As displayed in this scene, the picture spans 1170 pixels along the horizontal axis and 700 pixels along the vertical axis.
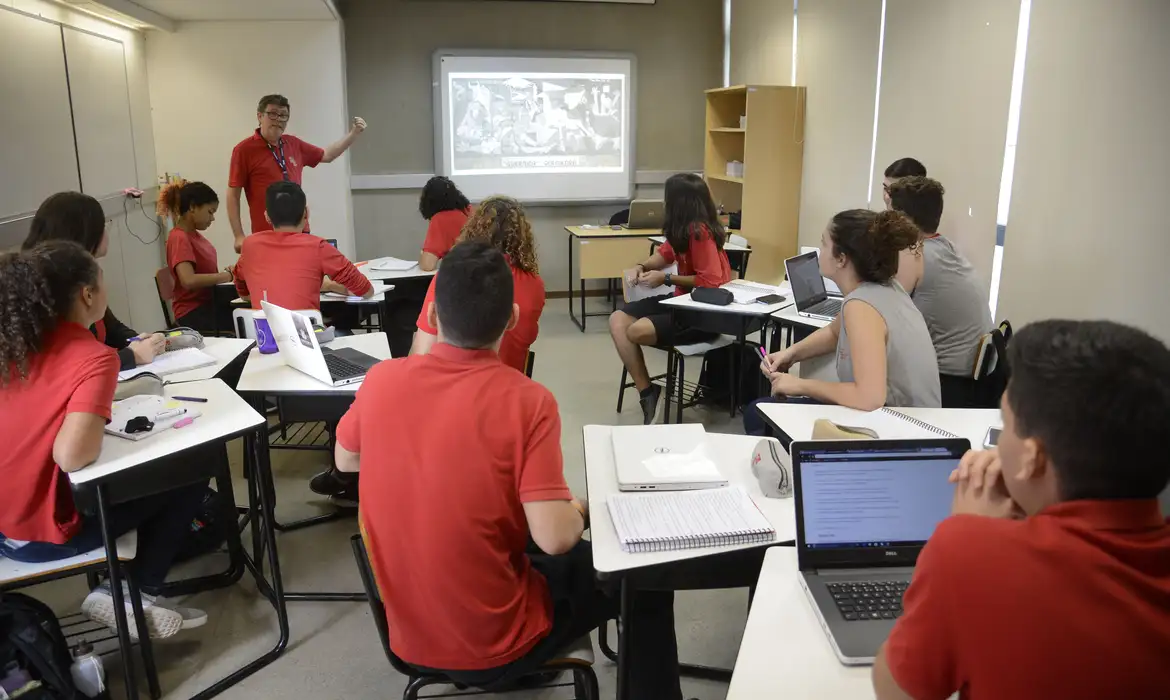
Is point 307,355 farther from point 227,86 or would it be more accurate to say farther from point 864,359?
point 227,86

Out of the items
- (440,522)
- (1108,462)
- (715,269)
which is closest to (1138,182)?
(715,269)

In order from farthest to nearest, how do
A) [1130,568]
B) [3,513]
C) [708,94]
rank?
1. [708,94]
2. [3,513]
3. [1130,568]

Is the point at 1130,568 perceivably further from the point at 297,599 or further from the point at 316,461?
the point at 316,461

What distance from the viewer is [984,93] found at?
12.8ft

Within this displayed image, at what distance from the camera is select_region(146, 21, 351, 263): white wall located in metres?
6.06

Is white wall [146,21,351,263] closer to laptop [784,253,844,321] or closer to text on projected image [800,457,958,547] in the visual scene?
laptop [784,253,844,321]

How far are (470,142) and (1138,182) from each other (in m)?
5.37

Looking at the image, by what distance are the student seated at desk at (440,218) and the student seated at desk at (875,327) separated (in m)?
2.83

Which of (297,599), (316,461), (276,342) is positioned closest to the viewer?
(297,599)

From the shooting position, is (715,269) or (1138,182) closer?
(1138,182)

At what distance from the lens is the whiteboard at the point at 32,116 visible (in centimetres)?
369

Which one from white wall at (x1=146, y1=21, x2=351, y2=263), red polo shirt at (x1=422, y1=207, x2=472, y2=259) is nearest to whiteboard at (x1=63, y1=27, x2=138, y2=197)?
white wall at (x1=146, y1=21, x2=351, y2=263)

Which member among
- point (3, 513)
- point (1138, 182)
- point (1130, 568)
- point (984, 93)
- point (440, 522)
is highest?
point (984, 93)

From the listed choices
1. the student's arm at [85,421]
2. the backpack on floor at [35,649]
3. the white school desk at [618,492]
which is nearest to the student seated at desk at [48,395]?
the student's arm at [85,421]
